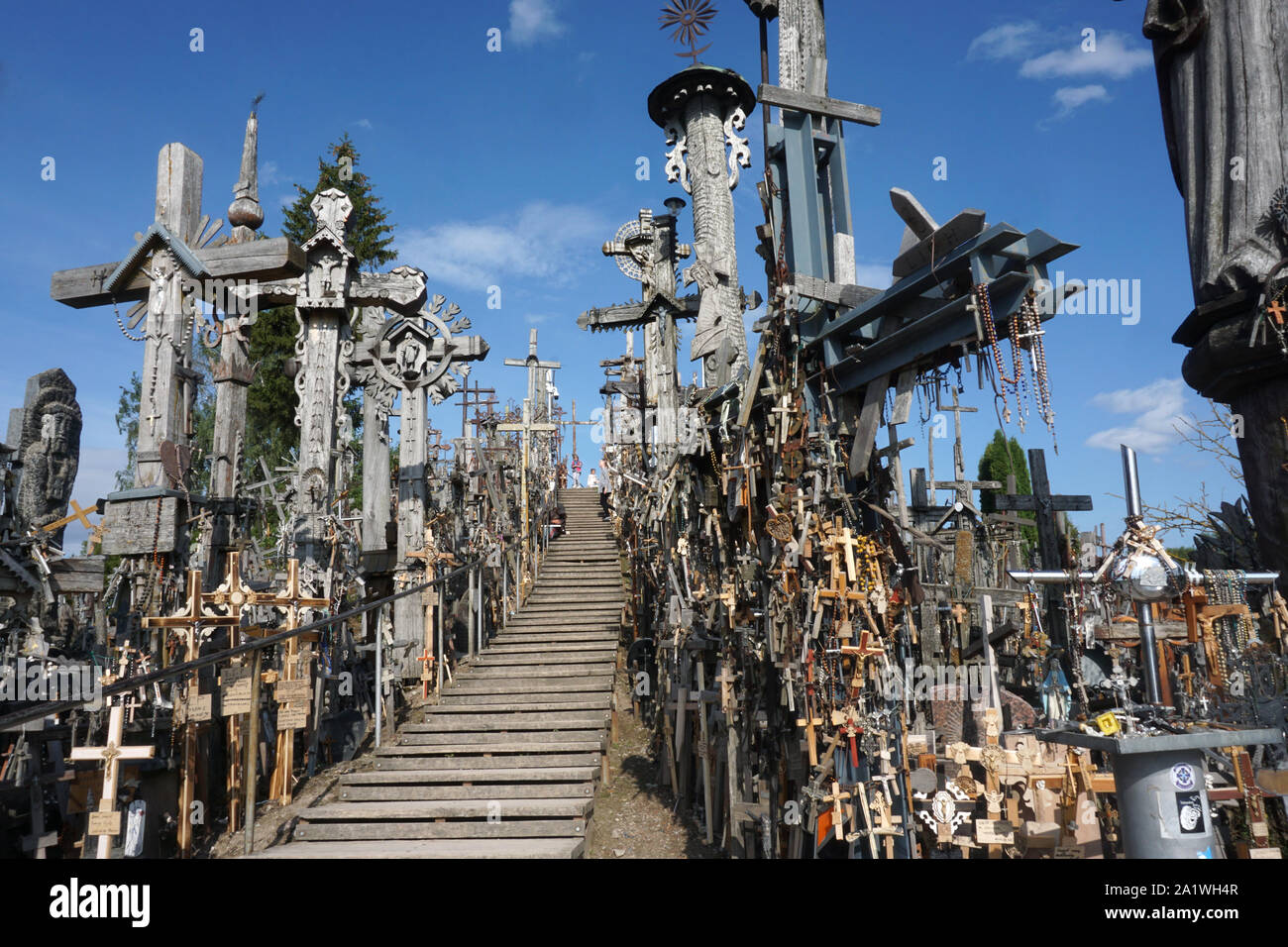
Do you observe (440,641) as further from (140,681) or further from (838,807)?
(838,807)

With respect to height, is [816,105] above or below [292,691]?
above

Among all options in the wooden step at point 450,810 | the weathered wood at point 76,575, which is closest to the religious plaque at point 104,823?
the wooden step at point 450,810

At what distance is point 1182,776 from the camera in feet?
10.1

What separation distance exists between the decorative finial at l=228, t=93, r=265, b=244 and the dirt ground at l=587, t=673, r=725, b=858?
848 cm

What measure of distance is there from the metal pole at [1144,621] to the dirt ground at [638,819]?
14.0ft

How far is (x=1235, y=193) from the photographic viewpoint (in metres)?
6.01

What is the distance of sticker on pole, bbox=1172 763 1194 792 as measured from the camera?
3061 millimetres

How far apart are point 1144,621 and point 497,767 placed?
6079 millimetres

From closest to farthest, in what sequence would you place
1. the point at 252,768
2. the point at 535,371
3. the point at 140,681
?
the point at 140,681, the point at 252,768, the point at 535,371

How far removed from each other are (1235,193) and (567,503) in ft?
76.3

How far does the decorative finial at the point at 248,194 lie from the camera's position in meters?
10.3

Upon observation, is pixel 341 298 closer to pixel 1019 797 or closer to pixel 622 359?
pixel 1019 797

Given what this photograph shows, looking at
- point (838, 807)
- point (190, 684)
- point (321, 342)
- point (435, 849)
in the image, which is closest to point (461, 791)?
point (435, 849)
